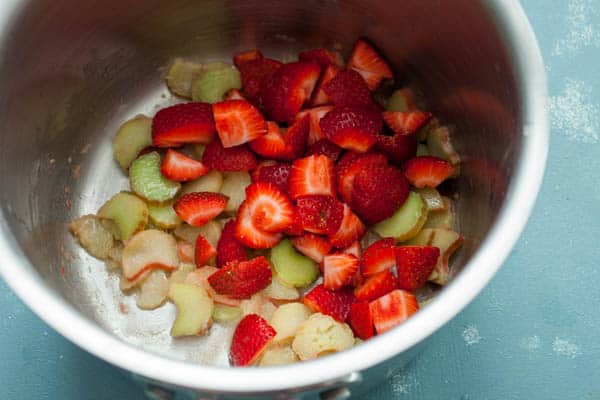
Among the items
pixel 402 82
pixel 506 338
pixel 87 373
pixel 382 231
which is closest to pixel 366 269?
pixel 382 231

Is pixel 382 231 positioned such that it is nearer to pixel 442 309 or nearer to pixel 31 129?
pixel 442 309

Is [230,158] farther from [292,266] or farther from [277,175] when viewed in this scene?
[292,266]

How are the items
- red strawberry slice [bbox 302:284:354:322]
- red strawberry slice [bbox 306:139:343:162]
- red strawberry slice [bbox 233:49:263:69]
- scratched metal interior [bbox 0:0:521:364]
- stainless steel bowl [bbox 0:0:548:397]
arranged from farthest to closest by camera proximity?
red strawberry slice [bbox 233:49:263:69], red strawberry slice [bbox 306:139:343:162], red strawberry slice [bbox 302:284:354:322], scratched metal interior [bbox 0:0:521:364], stainless steel bowl [bbox 0:0:548:397]

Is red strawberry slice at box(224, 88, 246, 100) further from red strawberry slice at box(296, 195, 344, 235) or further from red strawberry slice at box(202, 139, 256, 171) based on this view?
red strawberry slice at box(296, 195, 344, 235)

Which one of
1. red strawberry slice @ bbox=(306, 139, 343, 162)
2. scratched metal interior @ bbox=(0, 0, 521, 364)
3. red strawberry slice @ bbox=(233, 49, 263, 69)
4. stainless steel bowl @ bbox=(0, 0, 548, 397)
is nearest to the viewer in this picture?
stainless steel bowl @ bbox=(0, 0, 548, 397)

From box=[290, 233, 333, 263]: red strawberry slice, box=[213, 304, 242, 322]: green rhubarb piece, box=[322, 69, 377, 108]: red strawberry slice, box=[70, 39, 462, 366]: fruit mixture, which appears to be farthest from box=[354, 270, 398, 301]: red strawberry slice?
box=[322, 69, 377, 108]: red strawberry slice

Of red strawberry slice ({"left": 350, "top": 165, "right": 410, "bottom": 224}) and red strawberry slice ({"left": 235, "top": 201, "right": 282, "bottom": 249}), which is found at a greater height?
red strawberry slice ({"left": 350, "top": 165, "right": 410, "bottom": 224})

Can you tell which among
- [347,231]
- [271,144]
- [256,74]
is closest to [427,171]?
[347,231]

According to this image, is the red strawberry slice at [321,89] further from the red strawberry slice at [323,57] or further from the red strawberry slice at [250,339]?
the red strawberry slice at [250,339]
